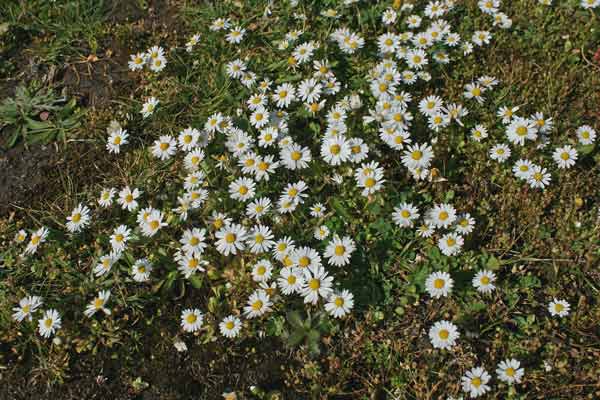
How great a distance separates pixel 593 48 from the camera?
3953mm

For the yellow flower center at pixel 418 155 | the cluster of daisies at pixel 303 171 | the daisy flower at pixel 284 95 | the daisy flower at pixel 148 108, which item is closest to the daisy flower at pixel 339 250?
the cluster of daisies at pixel 303 171

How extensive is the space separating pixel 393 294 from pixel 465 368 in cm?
57

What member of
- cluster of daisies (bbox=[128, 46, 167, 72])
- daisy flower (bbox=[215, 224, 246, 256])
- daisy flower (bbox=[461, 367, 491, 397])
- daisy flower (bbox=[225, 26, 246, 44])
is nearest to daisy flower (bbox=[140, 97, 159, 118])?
cluster of daisies (bbox=[128, 46, 167, 72])

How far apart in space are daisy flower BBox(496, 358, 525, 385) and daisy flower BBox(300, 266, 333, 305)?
0.99 metres

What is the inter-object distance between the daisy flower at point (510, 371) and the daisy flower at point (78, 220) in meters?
2.66

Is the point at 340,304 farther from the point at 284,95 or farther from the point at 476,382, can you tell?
the point at 284,95

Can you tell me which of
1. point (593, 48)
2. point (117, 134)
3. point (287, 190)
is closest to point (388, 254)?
point (287, 190)

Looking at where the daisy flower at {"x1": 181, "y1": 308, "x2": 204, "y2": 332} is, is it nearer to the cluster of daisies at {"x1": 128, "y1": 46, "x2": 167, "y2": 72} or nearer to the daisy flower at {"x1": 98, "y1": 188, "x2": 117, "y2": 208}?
the daisy flower at {"x1": 98, "y1": 188, "x2": 117, "y2": 208}

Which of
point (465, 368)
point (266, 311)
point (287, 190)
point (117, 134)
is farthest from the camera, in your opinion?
point (117, 134)

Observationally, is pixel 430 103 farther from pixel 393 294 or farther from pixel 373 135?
pixel 393 294

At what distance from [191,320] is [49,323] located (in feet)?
A: 2.73

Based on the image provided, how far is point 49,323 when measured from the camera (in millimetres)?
3025

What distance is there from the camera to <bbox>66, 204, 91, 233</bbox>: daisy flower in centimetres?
337

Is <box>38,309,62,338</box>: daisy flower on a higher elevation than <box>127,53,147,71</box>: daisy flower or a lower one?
lower
